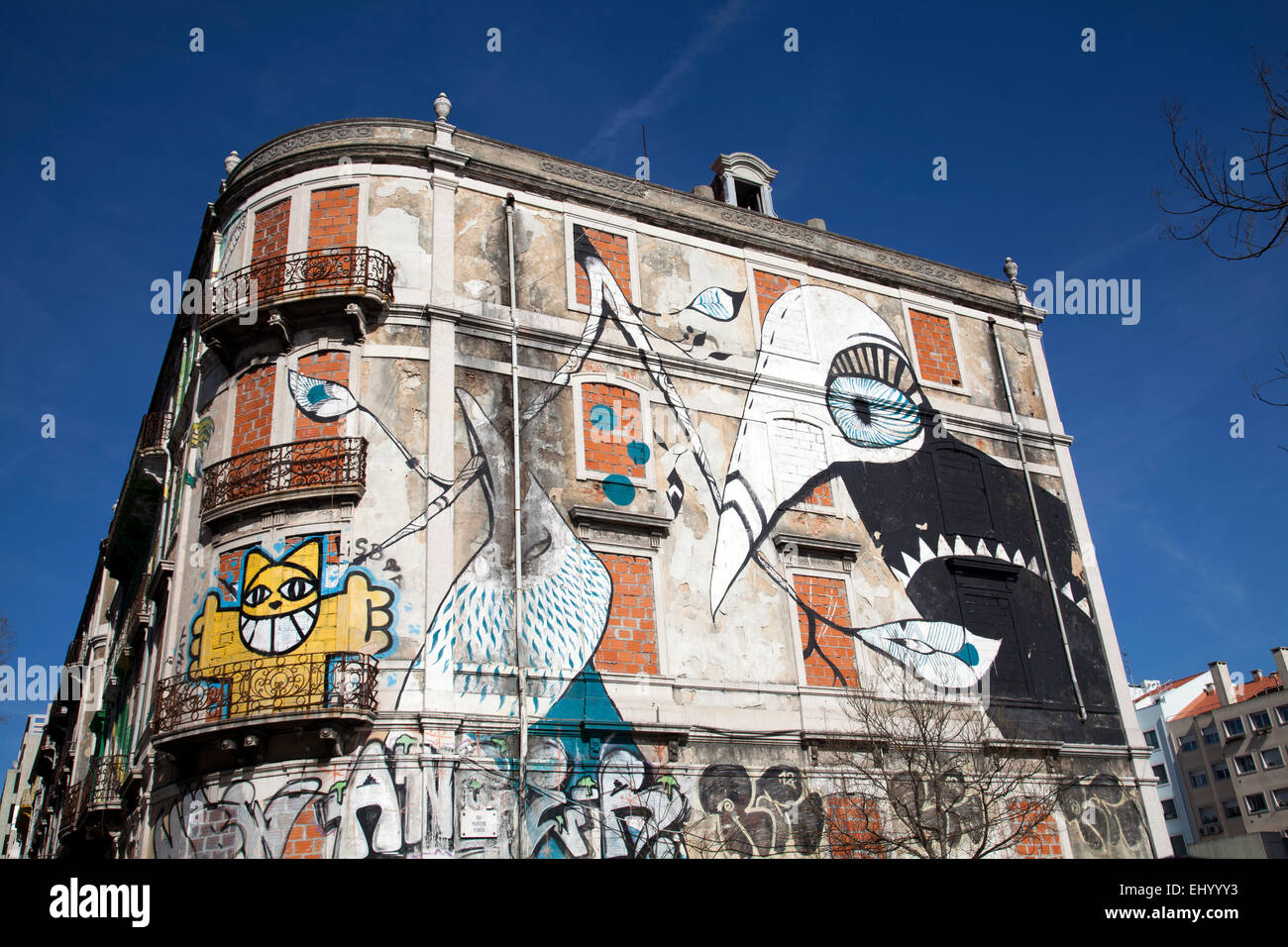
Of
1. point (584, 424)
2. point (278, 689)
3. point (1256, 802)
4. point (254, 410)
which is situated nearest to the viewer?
point (278, 689)

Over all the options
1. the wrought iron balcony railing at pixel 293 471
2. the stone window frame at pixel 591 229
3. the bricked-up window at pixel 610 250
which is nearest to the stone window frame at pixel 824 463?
the stone window frame at pixel 591 229

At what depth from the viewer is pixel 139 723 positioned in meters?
22.3

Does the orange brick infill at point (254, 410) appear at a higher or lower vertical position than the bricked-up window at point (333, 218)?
lower

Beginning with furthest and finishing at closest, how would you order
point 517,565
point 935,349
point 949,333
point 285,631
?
point 949,333 → point 935,349 → point 517,565 → point 285,631

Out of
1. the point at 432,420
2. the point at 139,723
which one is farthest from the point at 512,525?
the point at 139,723

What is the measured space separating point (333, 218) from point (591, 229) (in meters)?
5.80

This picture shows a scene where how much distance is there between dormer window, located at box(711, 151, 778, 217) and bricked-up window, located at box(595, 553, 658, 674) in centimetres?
1186

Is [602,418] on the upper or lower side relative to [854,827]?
upper

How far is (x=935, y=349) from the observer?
2783cm

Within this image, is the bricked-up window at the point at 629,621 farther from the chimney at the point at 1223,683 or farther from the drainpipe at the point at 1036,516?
the chimney at the point at 1223,683

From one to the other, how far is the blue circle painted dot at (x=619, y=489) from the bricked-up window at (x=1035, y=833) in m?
10.2

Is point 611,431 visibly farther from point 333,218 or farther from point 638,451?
point 333,218

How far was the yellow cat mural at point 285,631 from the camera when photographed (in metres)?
17.4

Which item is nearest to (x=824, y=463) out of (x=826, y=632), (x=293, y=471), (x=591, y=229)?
(x=826, y=632)
